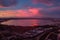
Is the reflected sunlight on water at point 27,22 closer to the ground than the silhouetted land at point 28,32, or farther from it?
farther from it

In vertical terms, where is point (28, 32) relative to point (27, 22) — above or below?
below

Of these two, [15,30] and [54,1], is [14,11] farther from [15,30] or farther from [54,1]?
[54,1]

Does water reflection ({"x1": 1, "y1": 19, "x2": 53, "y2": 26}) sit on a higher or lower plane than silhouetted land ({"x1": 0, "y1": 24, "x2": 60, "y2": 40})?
higher

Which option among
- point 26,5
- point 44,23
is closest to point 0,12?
point 26,5

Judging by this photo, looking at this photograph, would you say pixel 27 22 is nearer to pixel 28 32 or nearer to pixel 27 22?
pixel 27 22

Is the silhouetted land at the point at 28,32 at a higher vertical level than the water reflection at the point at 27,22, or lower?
lower

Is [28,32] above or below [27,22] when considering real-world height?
below

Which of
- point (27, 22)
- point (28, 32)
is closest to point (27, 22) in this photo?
point (27, 22)

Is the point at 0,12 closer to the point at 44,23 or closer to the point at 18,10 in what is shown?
the point at 18,10

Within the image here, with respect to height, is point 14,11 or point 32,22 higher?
point 14,11

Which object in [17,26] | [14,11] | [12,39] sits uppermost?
[14,11]
